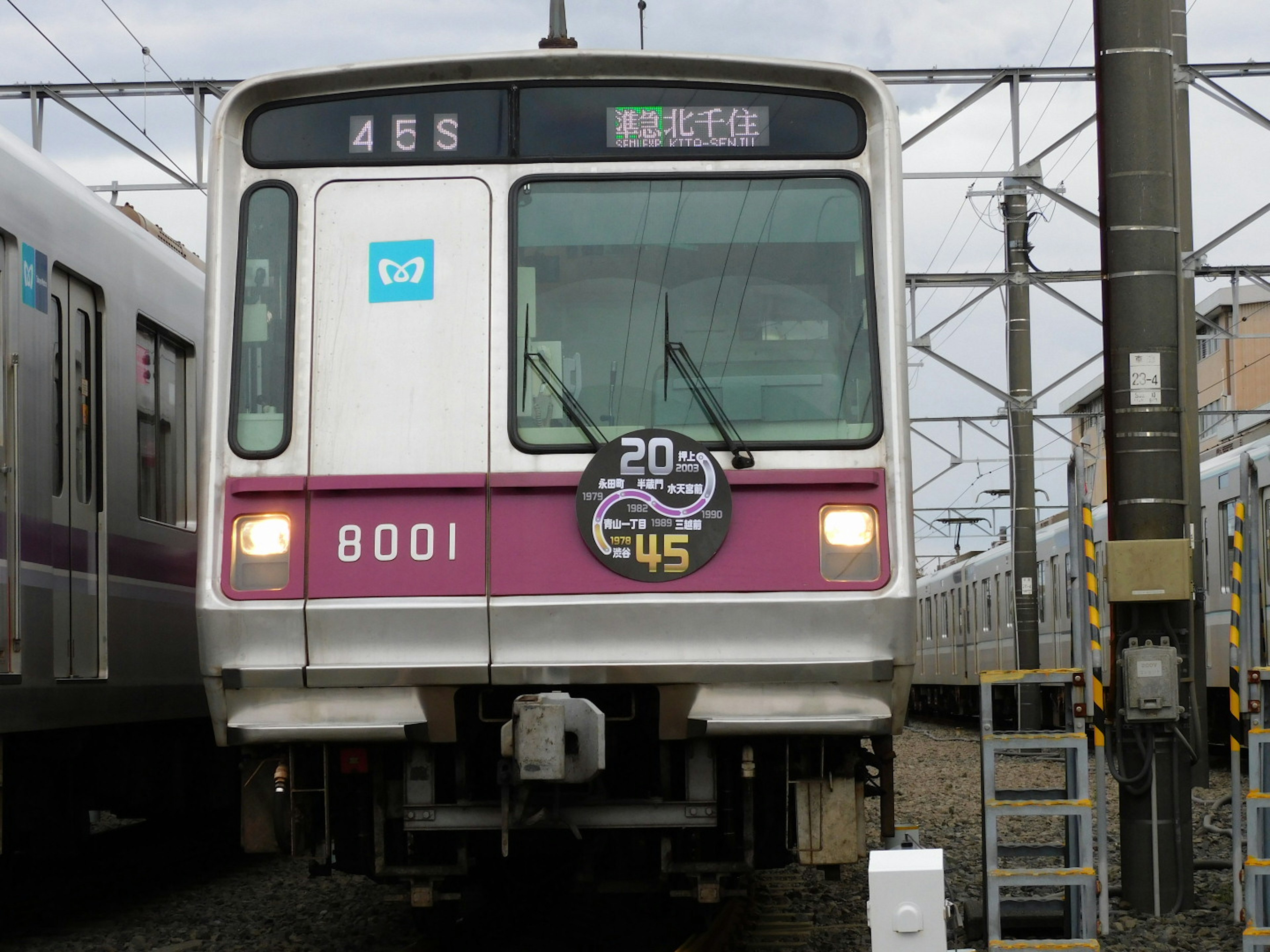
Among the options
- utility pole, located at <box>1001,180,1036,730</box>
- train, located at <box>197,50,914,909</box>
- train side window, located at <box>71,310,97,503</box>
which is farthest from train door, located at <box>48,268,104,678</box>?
utility pole, located at <box>1001,180,1036,730</box>

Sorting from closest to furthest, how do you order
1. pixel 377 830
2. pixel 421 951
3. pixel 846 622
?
pixel 846 622, pixel 377 830, pixel 421 951

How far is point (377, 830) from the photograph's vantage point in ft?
17.3

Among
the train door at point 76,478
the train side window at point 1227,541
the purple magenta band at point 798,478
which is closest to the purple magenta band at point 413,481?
the purple magenta band at point 798,478

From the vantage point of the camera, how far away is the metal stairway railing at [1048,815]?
5.92 meters

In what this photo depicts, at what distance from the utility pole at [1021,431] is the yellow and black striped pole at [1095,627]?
1209 centimetres

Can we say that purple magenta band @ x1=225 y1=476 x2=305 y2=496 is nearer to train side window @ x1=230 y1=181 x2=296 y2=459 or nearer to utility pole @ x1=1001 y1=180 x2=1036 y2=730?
train side window @ x1=230 y1=181 x2=296 y2=459

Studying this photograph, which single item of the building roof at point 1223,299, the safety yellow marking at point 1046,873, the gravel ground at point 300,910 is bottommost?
the gravel ground at point 300,910

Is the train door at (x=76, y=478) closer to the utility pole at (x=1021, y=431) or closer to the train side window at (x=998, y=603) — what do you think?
the utility pole at (x=1021, y=431)

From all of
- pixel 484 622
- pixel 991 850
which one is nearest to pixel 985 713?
pixel 991 850

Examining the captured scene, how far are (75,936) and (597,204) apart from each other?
386 cm

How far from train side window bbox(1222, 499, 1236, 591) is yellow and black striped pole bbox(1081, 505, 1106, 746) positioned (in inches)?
360

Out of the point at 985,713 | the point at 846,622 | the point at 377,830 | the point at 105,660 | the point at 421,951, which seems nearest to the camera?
the point at 846,622

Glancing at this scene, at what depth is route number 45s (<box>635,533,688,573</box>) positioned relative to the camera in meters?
4.98

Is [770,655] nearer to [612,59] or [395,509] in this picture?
[395,509]
